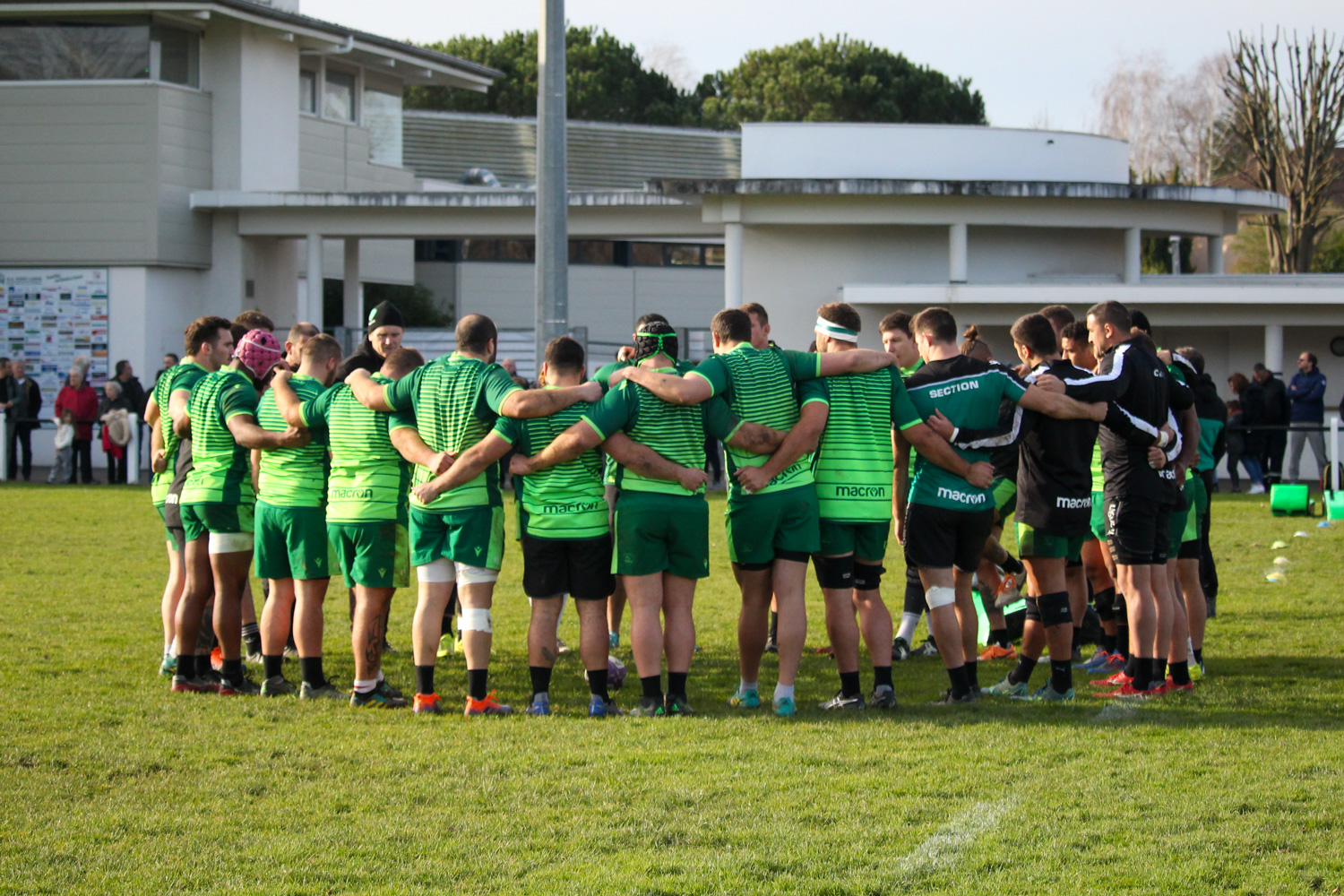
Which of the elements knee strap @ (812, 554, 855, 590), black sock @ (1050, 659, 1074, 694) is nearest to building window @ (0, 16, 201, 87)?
knee strap @ (812, 554, 855, 590)

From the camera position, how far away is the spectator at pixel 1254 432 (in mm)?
20297

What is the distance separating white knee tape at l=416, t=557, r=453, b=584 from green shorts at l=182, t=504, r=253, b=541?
1.19 metres

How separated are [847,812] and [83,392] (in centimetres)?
1947

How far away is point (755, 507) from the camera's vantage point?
22.3 feet

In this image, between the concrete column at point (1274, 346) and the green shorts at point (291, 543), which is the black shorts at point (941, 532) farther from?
the concrete column at point (1274, 346)

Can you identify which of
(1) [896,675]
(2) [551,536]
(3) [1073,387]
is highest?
(3) [1073,387]

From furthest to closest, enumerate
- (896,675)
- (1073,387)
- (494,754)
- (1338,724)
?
(896,675)
(1073,387)
(1338,724)
(494,754)

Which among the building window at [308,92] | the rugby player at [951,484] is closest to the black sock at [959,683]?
the rugby player at [951,484]

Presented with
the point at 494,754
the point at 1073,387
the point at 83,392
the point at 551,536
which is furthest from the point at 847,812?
the point at 83,392

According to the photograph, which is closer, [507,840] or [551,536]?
[507,840]

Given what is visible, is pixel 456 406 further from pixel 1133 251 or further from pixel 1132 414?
pixel 1133 251

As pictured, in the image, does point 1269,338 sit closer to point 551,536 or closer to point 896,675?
point 896,675

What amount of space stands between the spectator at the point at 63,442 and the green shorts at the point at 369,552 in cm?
1624

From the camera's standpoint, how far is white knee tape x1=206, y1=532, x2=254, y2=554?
7430mm
